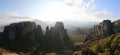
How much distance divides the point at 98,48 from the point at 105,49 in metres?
8.96

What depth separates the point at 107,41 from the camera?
169250mm

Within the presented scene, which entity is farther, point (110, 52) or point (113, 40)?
point (113, 40)

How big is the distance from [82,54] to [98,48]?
16360 mm

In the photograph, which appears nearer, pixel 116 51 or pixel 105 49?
pixel 116 51

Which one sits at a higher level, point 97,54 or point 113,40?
point 113,40

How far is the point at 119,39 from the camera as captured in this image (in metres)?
160

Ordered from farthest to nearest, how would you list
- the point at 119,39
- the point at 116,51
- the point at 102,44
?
the point at 102,44, the point at 119,39, the point at 116,51

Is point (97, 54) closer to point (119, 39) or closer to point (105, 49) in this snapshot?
point (105, 49)

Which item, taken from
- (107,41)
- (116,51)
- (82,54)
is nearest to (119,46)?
(116,51)

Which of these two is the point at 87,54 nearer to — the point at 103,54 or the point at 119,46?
the point at 103,54

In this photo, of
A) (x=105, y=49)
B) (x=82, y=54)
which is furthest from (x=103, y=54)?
(x=82, y=54)

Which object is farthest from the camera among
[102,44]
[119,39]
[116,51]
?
[102,44]

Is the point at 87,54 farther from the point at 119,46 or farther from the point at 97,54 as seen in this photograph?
the point at 119,46

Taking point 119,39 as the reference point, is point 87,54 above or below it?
below
